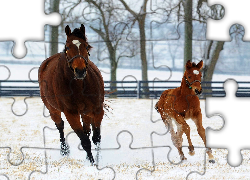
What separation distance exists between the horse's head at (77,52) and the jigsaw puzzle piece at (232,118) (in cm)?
179

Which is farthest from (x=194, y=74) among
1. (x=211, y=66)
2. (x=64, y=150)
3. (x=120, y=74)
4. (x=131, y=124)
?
(x=120, y=74)

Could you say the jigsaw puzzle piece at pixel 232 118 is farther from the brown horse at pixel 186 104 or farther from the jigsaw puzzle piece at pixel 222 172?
the brown horse at pixel 186 104

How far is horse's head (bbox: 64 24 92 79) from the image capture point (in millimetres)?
6025

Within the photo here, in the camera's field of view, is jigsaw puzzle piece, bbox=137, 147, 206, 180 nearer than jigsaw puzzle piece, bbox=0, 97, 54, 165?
Yes

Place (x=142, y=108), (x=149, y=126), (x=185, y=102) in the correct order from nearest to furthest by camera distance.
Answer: (x=185, y=102), (x=149, y=126), (x=142, y=108)

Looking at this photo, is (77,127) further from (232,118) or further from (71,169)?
(232,118)

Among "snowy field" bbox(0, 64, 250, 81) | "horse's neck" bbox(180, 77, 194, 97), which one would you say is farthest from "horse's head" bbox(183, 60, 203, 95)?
"snowy field" bbox(0, 64, 250, 81)

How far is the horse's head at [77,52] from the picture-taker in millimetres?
6025

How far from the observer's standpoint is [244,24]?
6715 mm

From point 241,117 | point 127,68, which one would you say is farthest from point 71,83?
point 127,68

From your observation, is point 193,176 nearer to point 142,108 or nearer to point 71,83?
point 71,83

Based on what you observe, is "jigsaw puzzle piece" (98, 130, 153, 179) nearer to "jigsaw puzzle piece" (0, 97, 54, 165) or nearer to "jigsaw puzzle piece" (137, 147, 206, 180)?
"jigsaw puzzle piece" (137, 147, 206, 180)

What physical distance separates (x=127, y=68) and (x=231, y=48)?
20.6 ft

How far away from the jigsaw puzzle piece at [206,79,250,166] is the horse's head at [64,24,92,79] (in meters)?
1.79
